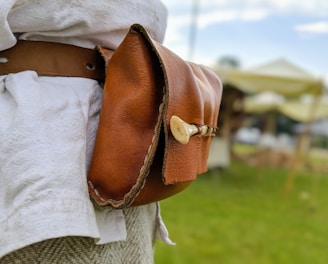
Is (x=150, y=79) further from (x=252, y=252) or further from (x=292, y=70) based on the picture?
(x=292, y=70)

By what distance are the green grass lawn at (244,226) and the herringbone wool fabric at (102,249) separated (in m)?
1.90

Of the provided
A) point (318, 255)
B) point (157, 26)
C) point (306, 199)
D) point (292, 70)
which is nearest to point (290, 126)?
point (292, 70)

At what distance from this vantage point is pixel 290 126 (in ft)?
80.0

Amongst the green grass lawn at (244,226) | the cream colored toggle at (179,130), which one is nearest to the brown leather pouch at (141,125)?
the cream colored toggle at (179,130)

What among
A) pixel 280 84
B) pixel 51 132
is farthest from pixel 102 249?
pixel 280 84

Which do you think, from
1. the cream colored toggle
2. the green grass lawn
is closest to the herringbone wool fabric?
the cream colored toggle

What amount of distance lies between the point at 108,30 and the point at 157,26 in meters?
0.08

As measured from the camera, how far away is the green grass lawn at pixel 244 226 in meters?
2.78

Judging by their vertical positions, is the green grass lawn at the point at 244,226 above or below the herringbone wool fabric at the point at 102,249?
below

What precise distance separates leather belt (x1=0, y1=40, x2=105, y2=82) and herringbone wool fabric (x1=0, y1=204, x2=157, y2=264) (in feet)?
0.56

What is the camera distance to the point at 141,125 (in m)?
0.51

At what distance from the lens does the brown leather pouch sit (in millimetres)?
502

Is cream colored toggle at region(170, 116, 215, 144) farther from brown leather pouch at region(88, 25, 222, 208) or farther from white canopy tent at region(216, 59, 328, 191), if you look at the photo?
white canopy tent at region(216, 59, 328, 191)

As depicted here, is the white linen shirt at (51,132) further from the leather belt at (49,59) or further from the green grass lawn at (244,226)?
the green grass lawn at (244,226)
